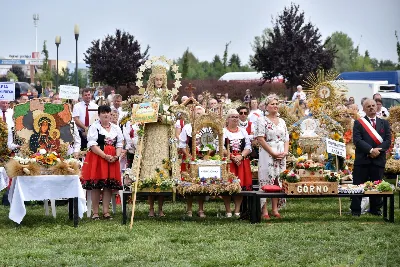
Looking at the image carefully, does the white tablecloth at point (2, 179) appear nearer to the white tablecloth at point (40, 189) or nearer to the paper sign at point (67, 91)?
the white tablecloth at point (40, 189)

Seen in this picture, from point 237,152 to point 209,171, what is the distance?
0.86 meters

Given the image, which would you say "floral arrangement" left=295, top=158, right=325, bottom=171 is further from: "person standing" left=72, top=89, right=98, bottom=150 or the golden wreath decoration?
"person standing" left=72, top=89, right=98, bottom=150

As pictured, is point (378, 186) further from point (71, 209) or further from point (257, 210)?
point (71, 209)

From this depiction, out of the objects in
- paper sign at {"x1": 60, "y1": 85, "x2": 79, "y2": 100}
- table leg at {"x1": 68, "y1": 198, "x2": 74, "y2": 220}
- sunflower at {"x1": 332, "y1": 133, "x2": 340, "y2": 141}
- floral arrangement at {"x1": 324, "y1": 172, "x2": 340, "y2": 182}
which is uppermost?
paper sign at {"x1": 60, "y1": 85, "x2": 79, "y2": 100}

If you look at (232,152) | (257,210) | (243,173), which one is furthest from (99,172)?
(257,210)

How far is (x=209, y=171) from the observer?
43.2 feet

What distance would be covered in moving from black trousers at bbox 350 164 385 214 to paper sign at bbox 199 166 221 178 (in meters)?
2.29

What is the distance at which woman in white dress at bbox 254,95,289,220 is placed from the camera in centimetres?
1351

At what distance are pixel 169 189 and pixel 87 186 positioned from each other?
129 cm

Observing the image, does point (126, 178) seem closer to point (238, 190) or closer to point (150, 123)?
point (150, 123)

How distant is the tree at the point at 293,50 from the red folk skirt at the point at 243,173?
24.1 metres

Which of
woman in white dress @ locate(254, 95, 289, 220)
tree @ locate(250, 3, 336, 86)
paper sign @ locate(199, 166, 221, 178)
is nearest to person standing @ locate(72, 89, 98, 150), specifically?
paper sign @ locate(199, 166, 221, 178)

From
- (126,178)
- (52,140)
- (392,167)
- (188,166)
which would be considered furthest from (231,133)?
(392,167)

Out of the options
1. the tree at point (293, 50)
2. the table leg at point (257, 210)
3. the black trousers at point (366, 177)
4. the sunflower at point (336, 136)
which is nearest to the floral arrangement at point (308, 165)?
the table leg at point (257, 210)
